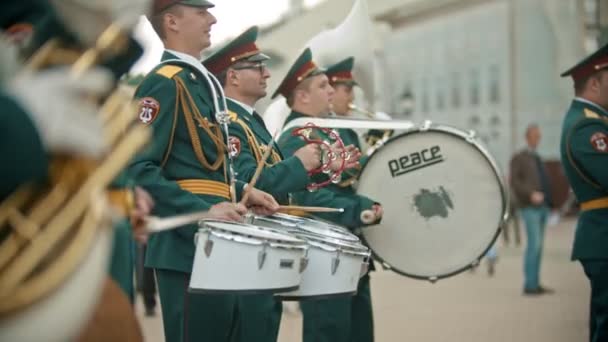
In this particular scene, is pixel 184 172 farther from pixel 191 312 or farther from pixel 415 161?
pixel 415 161

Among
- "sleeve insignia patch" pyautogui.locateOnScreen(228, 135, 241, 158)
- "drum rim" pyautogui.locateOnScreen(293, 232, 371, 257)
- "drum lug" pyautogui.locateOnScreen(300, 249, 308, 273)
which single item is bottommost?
"drum lug" pyautogui.locateOnScreen(300, 249, 308, 273)

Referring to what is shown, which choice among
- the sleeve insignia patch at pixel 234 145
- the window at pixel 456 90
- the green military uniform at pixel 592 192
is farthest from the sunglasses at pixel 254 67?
the window at pixel 456 90

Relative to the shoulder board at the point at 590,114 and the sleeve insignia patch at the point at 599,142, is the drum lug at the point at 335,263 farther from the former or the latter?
the shoulder board at the point at 590,114

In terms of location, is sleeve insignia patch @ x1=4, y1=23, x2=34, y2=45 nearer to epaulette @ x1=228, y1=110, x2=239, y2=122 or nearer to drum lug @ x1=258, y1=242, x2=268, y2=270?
drum lug @ x1=258, y1=242, x2=268, y2=270

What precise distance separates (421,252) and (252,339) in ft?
5.81

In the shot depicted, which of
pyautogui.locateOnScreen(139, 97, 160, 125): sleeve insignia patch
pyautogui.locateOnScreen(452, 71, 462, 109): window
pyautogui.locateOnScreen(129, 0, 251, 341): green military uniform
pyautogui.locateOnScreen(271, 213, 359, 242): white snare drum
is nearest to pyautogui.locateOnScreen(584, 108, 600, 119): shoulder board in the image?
pyautogui.locateOnScreen(271, 213, 359, 242): white snare drum

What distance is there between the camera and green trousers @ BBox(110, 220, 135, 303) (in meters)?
2.17

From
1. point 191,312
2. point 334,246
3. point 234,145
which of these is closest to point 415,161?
point 234,145

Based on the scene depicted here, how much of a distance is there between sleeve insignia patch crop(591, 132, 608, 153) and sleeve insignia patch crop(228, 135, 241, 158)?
6.90ft

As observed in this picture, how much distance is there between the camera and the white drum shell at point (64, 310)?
1.57m

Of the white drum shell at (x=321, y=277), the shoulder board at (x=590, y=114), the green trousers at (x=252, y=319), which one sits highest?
the shoulder board at (x=590, y=114)

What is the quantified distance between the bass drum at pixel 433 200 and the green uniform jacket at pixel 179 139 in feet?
6.01

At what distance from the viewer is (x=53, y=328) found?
1588 millimetres

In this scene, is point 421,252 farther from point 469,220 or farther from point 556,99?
point 556,99
